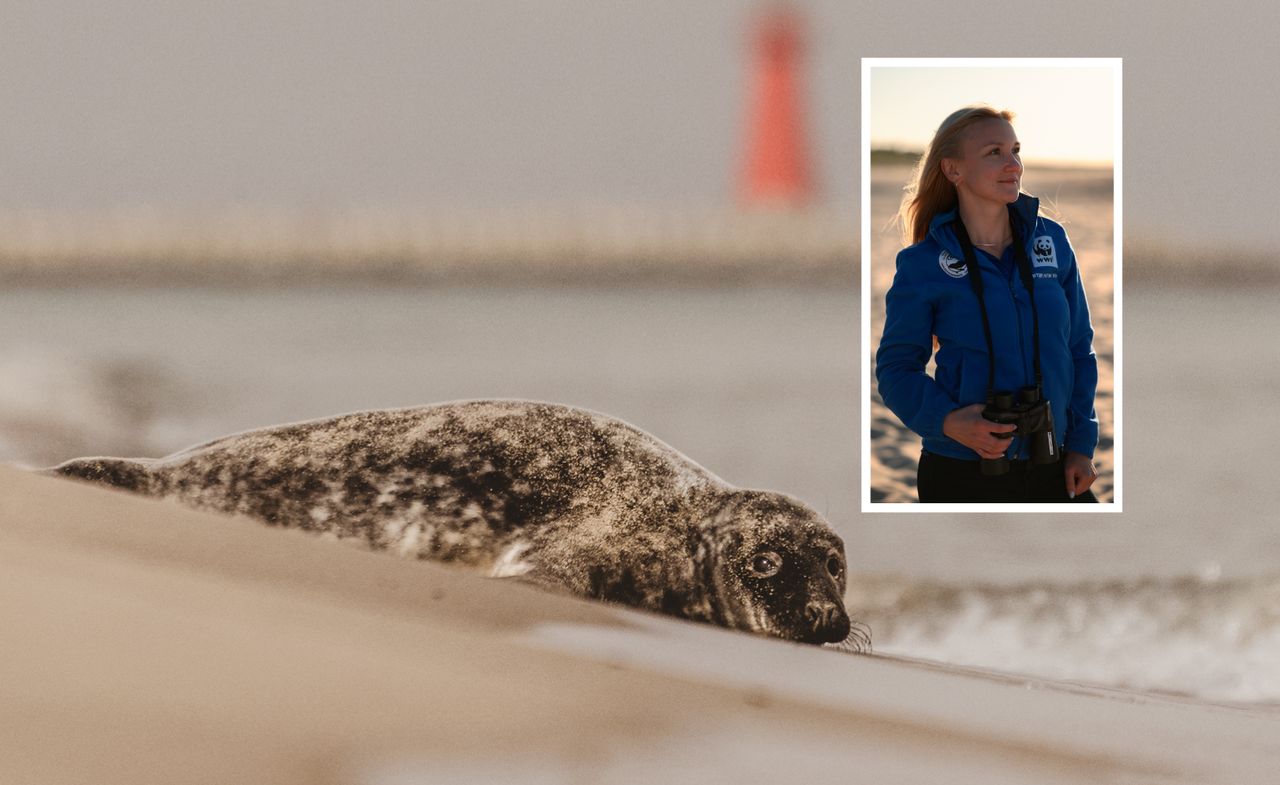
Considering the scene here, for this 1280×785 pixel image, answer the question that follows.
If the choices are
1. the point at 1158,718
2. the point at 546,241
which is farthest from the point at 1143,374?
the point at 546,241

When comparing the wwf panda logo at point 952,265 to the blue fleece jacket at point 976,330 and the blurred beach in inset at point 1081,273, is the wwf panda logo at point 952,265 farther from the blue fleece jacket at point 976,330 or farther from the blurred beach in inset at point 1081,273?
the blurred beach in inset at point 1081,273

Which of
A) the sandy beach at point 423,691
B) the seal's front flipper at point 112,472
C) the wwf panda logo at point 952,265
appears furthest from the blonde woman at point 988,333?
the seal's front flipper at point 112,472

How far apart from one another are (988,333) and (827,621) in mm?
962

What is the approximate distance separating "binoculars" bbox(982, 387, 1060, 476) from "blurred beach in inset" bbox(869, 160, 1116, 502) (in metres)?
0.36

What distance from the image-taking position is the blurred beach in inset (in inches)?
123

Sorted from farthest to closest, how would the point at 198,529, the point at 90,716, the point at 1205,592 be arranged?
the point at 1205,592 → the point at 198,529 → the point at 90,716

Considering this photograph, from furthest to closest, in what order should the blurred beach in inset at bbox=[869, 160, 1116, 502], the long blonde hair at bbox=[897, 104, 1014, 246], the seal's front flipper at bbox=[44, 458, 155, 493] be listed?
the seal's front flipper at bbox=[44, 458, 155, 493]
the blurred beach in inset at bbox=[869, 160, 1116, 502]
the long blonde hair at bbox=[897, 104, 1014, 246]

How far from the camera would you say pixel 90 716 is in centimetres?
219

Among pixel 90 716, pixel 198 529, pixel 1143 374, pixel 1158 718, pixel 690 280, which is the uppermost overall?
pixel 690 280

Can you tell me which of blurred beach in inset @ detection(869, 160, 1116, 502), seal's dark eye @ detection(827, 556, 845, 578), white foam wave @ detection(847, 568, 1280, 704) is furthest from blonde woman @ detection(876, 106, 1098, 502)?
white foam wave @ detection(847, 568, 1280, 704)

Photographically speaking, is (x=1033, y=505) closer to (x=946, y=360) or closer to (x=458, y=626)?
(x=946, y=360)

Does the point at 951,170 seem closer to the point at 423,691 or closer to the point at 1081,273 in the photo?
the point at 1081,273

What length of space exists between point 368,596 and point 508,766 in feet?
2.45

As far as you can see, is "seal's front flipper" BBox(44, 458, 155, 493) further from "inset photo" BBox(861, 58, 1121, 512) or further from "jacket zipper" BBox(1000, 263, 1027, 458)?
"jacket zipper" BBox(1000, 263, 1027, 458)
